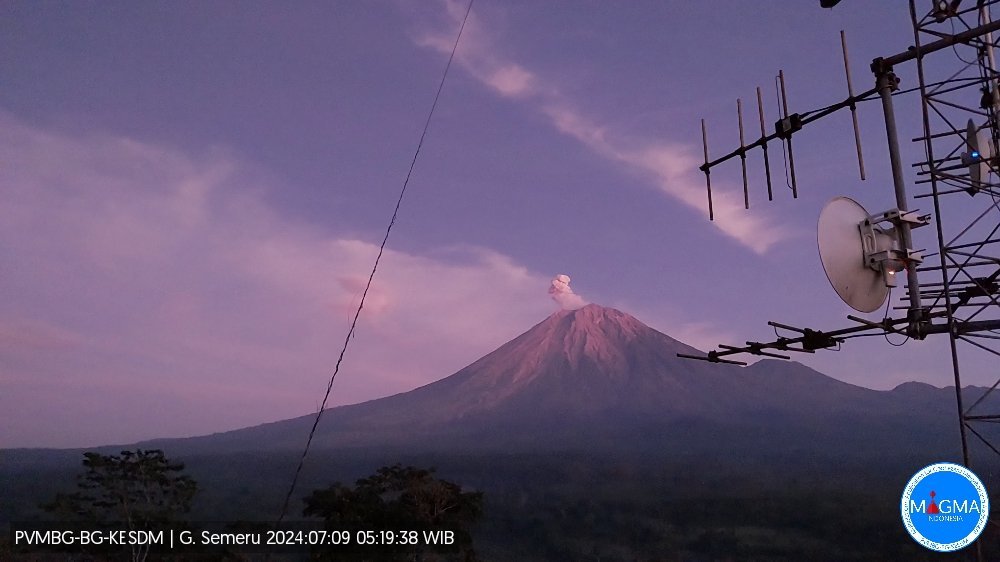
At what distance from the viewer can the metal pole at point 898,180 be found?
22.8 feet

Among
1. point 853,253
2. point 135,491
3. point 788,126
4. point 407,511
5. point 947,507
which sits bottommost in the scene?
point 407,511

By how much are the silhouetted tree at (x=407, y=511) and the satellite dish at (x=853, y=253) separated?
22.0 metres

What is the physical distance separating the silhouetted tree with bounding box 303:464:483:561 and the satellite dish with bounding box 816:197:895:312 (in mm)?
22044

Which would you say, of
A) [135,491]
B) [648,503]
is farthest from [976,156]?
[648,503]

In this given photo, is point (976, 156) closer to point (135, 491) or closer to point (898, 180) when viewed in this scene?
point (898, 180)

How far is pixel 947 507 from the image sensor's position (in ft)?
20.4

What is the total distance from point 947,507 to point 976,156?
421cm

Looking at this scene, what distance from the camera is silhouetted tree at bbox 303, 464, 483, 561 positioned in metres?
26.8

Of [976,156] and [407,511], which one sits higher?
[976,156]

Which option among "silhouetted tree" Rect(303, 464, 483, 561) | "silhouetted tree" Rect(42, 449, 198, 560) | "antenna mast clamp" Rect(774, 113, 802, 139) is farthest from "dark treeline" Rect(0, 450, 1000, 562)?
"antenna mast clamp" Rect(774, 113, 802, 139)

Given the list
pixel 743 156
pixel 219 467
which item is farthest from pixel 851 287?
pixel 219 467

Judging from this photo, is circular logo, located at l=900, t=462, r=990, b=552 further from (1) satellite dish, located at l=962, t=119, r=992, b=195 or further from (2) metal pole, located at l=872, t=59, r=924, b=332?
(1) satellite dish, located at l=962, t=119, r=992, b=195

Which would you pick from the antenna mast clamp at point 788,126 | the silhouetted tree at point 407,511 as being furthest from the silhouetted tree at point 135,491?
the antenna mast clamp at point 788,126

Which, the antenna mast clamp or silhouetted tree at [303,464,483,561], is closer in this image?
the antenna mast clamp
